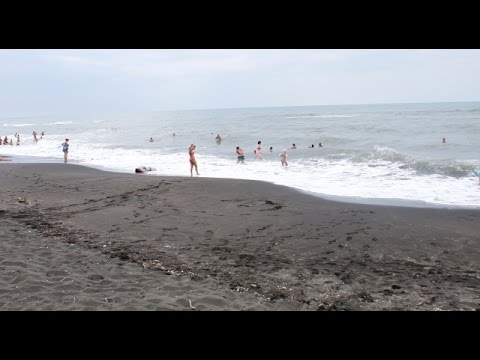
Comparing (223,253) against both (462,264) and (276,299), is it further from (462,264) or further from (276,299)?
(462,264)

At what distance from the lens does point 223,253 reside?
24.2 feet

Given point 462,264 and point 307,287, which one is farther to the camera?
point 462,264

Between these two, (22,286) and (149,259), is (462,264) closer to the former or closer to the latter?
(149,259)

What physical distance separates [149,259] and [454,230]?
7081mm

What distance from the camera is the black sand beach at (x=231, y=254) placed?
525 cm

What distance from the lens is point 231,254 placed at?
7312 mm

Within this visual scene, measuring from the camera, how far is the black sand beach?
5.25 metres
